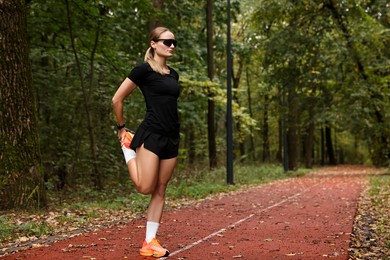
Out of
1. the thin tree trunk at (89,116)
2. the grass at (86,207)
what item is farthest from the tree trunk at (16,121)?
the thin tree trunk at (89,116)

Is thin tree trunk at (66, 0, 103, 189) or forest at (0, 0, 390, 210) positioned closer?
forest at (0, 0, 390, 210)

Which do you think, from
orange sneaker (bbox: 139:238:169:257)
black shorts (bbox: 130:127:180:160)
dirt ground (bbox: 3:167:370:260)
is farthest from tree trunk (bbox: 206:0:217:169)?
orange sneaker (bbox: 139:238:169:257)

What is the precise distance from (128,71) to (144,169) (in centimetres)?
917

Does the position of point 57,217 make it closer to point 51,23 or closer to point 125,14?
point 51,23

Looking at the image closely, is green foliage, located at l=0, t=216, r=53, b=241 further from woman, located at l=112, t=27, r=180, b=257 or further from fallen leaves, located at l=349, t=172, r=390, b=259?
fallen leaves, located at l=349, t=172, r=390, b=259

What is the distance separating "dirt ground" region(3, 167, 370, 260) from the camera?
5.64m

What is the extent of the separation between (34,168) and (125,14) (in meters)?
8.11

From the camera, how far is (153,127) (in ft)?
16.9

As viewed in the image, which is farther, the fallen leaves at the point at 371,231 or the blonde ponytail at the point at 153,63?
the fallen leaves at the point at 371,231

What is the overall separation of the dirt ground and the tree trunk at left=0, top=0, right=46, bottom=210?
7.00 feet

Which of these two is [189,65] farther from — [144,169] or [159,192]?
[144,169]

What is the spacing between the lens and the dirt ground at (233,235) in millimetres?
5637

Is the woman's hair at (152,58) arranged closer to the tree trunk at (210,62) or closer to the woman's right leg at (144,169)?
the woman's right leg at (144,169)

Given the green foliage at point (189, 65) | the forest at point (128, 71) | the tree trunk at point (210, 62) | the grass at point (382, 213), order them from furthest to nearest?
the tree trunk at point (210, 62) → the green foliage at point (189, 65) → the forest at point (128, 71) → the grass at point (382, 213)
